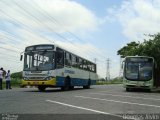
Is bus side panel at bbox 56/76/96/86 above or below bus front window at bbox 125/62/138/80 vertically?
below

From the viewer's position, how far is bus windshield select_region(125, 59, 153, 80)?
30.9 meters

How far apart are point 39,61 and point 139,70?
9252mm

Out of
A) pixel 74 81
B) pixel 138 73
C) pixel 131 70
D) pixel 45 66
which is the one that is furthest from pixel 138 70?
pixel 45 66

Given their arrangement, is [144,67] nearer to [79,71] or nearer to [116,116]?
[79,71]

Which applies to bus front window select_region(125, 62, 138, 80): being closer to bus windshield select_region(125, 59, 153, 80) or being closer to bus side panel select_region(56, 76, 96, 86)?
bus windshield select_region(125, 59, 153, 80)

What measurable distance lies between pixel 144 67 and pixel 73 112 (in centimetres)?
1929

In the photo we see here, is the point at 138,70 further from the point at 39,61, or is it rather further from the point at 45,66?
the point at 39,61

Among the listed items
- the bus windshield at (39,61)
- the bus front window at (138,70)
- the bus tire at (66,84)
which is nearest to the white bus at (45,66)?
the bus windshield at (39,61)

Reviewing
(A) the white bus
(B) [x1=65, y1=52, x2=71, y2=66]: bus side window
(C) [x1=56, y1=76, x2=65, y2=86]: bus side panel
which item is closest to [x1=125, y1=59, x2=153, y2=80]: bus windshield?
(B) [x1=65, y1=52, x2=71, y2=66]: bus side window

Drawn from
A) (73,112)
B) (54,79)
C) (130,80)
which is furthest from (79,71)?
(73,112)

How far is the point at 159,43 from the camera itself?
36312mm

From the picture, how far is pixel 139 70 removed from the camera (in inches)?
1224

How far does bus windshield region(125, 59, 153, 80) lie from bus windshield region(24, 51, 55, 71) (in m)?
7.90

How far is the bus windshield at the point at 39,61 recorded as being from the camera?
25.7m
